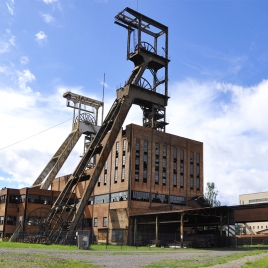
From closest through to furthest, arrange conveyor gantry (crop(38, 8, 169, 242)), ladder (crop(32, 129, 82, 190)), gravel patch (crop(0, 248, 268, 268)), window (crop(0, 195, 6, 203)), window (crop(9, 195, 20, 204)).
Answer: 1. gravel patch (crop(0, 248, 268, 268))
2. conveyor gantry (crop(38, 8, 169, 242))
3. window (crop(9, 195, 20, 204))
4. window (crop(0, 195, 6, 203))
5. ladder (crop(32, 129, 82, 190))

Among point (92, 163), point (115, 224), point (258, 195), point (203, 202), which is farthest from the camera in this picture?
point (258, 195)

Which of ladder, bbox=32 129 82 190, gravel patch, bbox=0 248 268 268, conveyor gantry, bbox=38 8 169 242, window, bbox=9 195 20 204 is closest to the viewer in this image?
gravel patch, bbox=0 248 268 268

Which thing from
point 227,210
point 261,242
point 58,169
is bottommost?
point 261,242

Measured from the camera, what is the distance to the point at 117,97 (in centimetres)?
5522

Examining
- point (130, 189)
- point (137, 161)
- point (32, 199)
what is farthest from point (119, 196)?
point (32, 199)

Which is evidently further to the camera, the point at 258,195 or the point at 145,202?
the point at 258,195

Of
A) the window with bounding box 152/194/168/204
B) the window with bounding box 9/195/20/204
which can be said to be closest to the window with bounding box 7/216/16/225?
the window with bounding box 9/195/20/204

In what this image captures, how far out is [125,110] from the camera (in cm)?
5291

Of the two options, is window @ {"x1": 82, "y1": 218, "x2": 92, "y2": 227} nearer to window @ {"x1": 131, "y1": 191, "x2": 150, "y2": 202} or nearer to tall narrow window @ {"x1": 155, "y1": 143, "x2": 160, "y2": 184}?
window @ {"x1": 131, "y1": 191, "x2": 150, "y2": 202}

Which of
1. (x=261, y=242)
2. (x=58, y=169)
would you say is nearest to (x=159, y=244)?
(x=261, y=242)

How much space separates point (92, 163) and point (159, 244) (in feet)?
91.5

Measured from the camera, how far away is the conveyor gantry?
47.8 m

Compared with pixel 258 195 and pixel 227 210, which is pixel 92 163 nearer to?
pixel 227 210

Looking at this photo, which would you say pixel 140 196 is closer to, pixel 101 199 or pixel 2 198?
pixel 101 199
